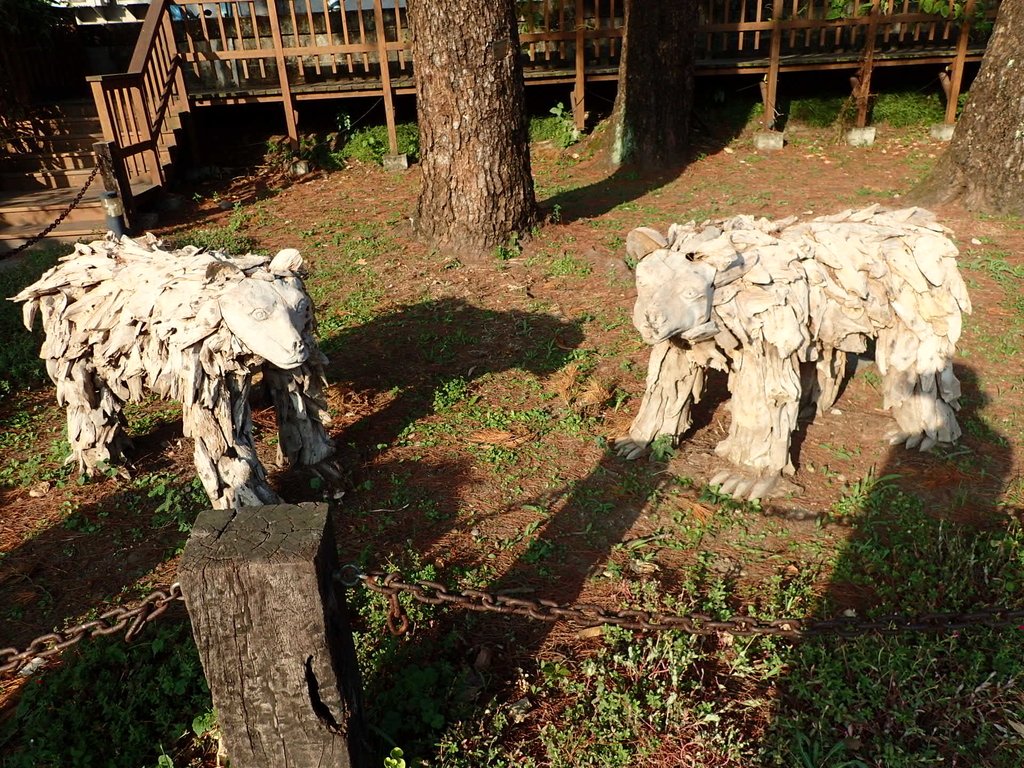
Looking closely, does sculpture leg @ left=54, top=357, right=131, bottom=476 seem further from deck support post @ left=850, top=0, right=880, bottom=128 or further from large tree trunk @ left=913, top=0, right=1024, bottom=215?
deck support post @ left=850, top=0, right=880, bottom=128

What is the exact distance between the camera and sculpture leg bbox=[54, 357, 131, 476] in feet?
14.2

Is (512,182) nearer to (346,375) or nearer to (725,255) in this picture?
(346,375)

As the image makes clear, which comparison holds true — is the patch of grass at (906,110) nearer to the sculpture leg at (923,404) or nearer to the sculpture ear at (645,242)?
the sculpture leg at (923,404)

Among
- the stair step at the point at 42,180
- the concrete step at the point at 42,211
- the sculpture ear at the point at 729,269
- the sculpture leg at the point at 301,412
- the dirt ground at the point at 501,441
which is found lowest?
the dirt ground at the point at 501,441

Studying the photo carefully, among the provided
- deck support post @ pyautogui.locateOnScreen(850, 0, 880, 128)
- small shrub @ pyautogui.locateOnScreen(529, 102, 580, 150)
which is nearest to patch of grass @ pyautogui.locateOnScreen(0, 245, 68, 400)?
small shrub @ pyautogui.locateOnScreen(529, 102, 580, 150)

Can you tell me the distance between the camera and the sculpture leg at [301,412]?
4.05m

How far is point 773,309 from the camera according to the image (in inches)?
146

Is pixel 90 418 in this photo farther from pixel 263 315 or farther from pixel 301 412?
pixel 263 315

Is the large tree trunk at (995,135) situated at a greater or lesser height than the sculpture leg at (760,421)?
greater

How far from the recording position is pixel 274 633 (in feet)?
6.87

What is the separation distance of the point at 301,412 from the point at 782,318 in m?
2.63

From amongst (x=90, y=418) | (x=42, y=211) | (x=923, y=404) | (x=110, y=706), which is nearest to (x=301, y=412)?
(x=90, y=418)

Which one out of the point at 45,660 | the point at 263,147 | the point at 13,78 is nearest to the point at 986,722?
the point at 45,660

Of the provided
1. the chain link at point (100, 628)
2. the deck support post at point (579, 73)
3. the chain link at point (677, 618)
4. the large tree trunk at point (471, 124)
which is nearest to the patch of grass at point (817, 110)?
the deck support post at point (579, 73)
